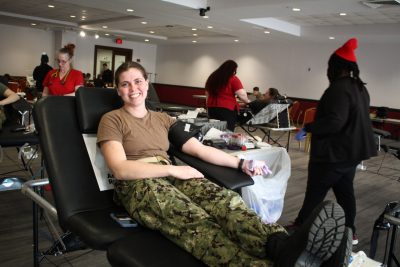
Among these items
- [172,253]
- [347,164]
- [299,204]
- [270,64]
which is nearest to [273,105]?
[299,204]

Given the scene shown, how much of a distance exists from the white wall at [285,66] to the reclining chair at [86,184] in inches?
352

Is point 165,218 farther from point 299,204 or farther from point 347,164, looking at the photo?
point 299,204

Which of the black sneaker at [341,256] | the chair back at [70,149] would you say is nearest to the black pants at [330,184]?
the black sneaker at [341,256]

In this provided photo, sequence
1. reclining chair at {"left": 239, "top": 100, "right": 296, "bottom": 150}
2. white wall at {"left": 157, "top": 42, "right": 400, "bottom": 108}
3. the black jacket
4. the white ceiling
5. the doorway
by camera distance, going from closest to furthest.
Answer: the black jacket < reclining chair at {"left": 239, "top": 100, "right": 296, "bottom": 150} < the white ceiling < white wall at {"left": 157, "top": 42, "right": 400, "bottom": 108} < the doorway

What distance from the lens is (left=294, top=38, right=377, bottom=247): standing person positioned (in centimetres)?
221

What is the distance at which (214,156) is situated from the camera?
1841 mm

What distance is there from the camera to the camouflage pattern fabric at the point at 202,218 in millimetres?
1243

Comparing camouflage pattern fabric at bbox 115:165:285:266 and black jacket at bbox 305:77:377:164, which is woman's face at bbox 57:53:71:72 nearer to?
camouflage pattern fabric at bbox 115:165:285:266

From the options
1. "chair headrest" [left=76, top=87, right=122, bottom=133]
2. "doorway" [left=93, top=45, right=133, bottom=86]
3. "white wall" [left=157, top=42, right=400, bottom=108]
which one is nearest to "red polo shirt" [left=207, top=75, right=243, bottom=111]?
"chair headrest" [left=76, top=87, right=122, bottom=133]

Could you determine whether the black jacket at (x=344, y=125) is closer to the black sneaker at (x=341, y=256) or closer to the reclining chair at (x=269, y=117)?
the black sneaker at (x=341, y=256)

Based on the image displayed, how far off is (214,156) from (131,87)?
0.53 metres

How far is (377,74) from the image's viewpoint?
943 cm

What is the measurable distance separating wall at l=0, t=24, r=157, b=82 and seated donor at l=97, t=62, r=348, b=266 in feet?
39.3

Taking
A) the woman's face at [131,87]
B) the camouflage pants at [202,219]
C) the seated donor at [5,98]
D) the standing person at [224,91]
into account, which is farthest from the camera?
the standing person at [224,91]
